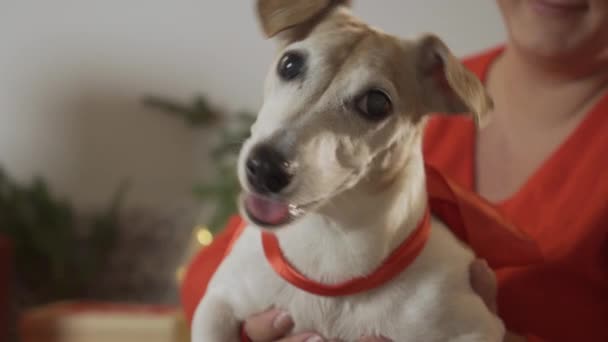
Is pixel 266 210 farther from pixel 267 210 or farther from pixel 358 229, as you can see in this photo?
pixel 358 229

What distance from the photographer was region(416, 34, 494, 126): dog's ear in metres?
0.78

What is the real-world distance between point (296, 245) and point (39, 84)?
5.86ft

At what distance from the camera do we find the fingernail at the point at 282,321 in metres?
A: 0.83

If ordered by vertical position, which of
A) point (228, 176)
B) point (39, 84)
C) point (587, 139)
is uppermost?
point (587, 139)

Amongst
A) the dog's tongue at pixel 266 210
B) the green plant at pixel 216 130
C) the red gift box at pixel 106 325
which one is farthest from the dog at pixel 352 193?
the green plant at pixel 216 130

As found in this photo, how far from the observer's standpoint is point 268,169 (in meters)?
0.68

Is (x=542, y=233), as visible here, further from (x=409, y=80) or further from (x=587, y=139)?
(x=409, y=80)

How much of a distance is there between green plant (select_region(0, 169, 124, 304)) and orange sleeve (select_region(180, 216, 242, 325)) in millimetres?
1219

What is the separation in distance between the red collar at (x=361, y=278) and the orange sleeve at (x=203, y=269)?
0.19 m

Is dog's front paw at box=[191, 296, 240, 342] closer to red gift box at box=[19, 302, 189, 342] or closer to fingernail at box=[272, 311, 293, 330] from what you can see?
fingernail at box=[272, 311, 293, 330]

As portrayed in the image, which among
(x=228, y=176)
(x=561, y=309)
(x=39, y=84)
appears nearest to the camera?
(x=561, y=309)

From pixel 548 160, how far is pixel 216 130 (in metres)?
1.43

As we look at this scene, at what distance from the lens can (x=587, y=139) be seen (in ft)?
3.59

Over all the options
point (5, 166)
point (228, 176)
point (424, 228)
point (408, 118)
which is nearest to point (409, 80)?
point (408, 118)
